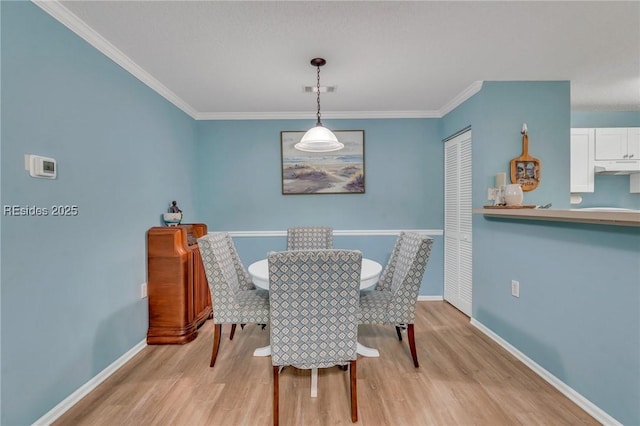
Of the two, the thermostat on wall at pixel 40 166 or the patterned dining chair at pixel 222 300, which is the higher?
the thermostat on wall at pixel 40 166

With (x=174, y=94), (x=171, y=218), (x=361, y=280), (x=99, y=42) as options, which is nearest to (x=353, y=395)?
(x=361, y=280)

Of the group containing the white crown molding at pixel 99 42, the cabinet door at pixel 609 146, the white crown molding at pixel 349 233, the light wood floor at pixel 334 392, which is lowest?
the light wood floor at pixel 334 392

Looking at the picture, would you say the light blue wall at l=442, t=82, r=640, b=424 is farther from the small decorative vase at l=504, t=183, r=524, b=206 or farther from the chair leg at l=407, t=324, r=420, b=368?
the chair leg at l=407, t=324, r=420, b=368

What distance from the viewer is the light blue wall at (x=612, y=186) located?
364cm

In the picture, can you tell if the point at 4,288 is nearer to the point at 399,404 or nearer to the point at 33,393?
the point at 33,393

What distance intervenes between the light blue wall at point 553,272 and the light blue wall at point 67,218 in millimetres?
3101

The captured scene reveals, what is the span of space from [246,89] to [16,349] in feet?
8.43

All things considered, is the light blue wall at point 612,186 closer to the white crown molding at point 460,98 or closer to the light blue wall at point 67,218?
the white crown molding at point 460,98

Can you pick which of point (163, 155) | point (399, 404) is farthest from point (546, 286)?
point (163, 155)

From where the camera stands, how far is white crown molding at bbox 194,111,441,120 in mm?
3617

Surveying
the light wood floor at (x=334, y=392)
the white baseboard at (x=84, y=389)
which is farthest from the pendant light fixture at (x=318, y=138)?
the white baseboard at (x=84, y=389)

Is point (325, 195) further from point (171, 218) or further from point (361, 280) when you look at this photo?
point (361, 280)

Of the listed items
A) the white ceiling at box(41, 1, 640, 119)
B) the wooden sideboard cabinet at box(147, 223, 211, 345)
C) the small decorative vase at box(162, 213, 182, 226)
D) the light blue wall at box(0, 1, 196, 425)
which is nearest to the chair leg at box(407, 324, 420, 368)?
the wooden sideboard cabinet at box(147, 223, 211, 345)

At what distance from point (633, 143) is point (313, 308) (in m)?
4.50
